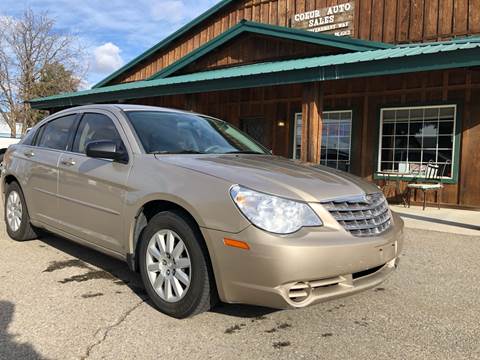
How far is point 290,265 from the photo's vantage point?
9.30ft

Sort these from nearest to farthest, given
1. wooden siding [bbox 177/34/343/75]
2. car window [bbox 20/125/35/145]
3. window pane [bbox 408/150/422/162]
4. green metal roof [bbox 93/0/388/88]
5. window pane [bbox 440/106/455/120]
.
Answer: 1. car window [bbox 20/125/35/145]
2. window pane [bbox 440/106/455/120]
3. window pane [bbox 408/150/422/162]
4. wooden siding [bbox 177/34/343/75]
5. green metal roof [bbox 93/0/388/88]

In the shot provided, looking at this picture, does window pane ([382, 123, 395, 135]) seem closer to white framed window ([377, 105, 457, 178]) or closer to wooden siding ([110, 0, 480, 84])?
white framed window ([377, 105, 457, 178])

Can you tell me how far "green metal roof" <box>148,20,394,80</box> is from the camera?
428 inches

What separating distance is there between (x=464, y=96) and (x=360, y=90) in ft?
8.26

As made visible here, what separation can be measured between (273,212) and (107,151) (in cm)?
164

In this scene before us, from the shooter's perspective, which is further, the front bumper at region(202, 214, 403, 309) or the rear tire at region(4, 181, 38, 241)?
the rear tire at region(4, 181, 38, 241)

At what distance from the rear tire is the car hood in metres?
2.63

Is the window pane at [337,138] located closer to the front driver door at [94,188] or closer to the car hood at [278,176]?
the car hood at [278,176]

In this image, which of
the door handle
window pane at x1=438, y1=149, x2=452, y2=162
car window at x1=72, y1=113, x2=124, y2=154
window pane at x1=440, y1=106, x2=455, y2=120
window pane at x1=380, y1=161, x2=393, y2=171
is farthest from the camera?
window pane at x1=380, y1=161, x2=393, y2=171

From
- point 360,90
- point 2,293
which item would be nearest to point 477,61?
point 360,90

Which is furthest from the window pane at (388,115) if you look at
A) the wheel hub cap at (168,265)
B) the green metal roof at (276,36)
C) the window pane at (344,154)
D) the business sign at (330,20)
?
the wheel hub cap at (168,265)

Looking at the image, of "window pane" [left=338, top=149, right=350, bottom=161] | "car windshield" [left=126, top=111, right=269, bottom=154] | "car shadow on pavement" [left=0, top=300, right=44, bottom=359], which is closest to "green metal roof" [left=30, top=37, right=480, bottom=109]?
"window pane" [left=338, top=149, right=350, bottom=161]

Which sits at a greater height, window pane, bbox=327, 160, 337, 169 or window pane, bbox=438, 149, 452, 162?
window pane, bbox=438, 149, 452, 162

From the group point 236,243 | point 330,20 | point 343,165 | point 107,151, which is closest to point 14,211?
point 107,151
